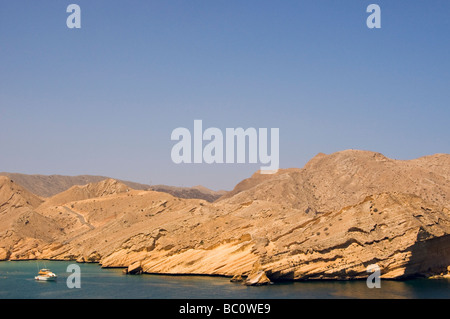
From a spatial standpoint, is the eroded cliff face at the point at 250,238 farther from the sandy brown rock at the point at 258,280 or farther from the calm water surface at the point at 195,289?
the calm water surface at the point at 195,289

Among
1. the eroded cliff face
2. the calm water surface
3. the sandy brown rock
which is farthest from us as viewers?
the eroded cliff face

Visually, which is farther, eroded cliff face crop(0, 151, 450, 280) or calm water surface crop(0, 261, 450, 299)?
eroded cliff face crop(0, 151, 450, 280)

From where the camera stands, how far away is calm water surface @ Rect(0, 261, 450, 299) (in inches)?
2212

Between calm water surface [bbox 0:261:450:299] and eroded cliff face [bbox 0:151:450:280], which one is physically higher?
eroded cliff face [bbox 0:151:450:280]

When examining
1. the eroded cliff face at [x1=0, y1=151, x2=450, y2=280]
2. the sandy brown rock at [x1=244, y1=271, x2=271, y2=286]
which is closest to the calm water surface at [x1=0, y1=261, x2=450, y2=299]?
the sandy brown rock at [x1=244, y1=271, x2=271, y2=286]

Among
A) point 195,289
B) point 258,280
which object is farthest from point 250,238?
point 195,289

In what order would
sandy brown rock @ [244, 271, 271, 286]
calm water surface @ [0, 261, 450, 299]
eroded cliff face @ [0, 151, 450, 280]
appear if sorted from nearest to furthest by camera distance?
calm water surface @ [0, 261, 450, 299], sandy brown rock @ [244, 271, 271, 286], eroded cliff face @ [0, 151, 450, 280]

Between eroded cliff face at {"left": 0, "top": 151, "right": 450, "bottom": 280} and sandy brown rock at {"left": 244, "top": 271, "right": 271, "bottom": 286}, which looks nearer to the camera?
sandy brown rock at {"left": 244, "top": 271, "right": 271, "bottom": 286}

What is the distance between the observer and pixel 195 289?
62.3m

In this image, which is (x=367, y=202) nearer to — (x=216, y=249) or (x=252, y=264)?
(x=252, y=264)

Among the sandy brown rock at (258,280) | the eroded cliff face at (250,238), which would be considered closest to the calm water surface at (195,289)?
the sandy brown rock at (258,280)

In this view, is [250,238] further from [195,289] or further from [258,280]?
[195,289]

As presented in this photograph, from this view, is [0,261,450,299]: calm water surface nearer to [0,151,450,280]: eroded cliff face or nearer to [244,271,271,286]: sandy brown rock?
[244,271,271,286]: sandy brown rock
